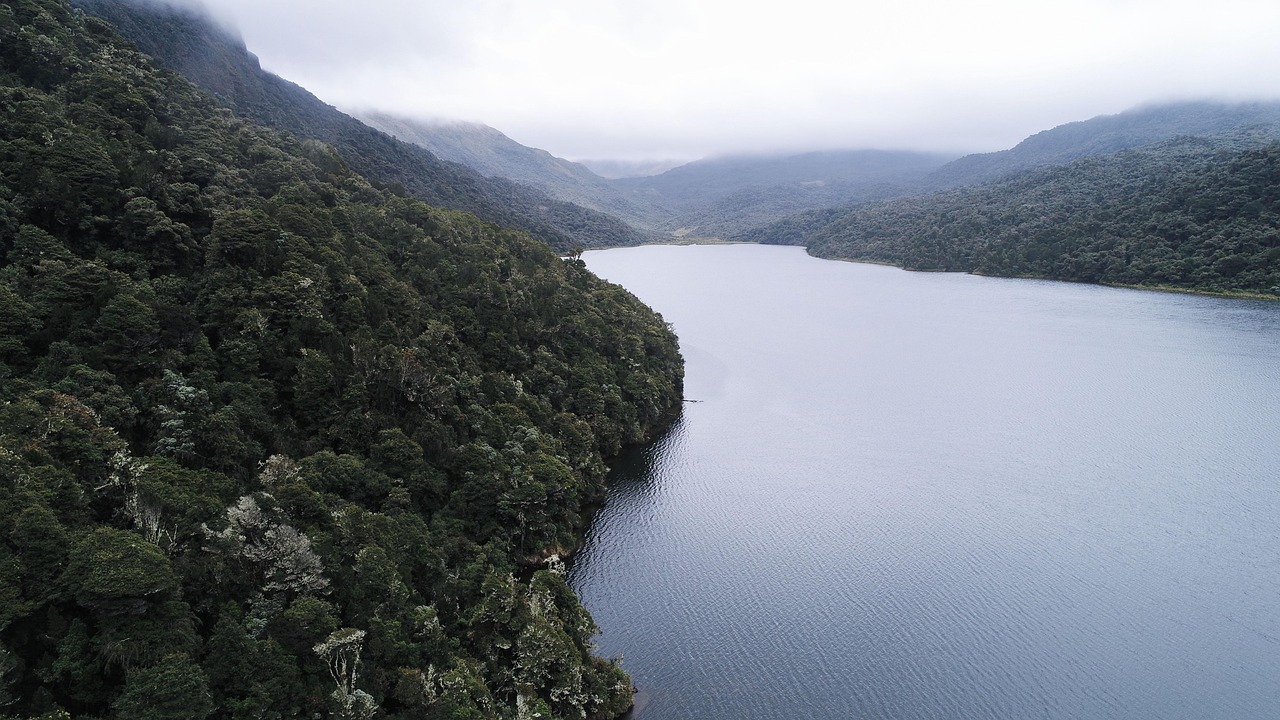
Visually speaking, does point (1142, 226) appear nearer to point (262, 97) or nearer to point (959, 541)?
A: point (959, 541)

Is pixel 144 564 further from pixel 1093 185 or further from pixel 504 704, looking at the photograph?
pixel 1093 185

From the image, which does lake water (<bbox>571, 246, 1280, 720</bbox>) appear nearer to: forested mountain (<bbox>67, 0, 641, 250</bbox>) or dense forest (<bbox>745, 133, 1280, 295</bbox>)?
dense forest (<bbox>745, 133, 1280, 295</bbox>)

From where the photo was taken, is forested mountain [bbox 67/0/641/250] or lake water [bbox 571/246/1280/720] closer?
lake water [bbox 571/246/1280/720]

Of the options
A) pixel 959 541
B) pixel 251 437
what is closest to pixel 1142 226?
pixel 959 541

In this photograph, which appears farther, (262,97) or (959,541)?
(262,97)

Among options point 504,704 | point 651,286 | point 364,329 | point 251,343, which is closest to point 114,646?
point 504,704

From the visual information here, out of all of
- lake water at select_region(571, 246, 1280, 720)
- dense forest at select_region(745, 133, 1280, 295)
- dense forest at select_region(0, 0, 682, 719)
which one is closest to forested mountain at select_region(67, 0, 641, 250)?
dense forest at select_region(0, 0, 682, 719)

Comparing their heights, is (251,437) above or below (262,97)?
below
